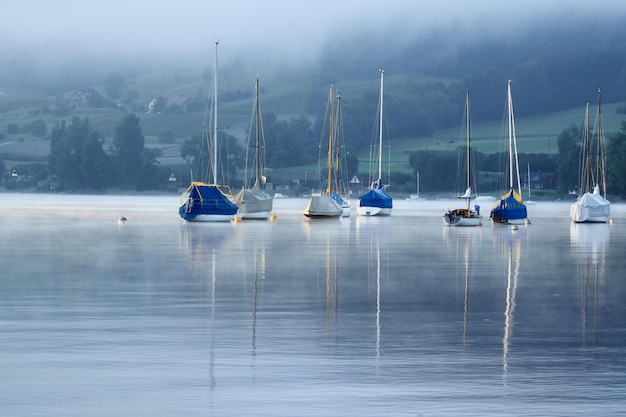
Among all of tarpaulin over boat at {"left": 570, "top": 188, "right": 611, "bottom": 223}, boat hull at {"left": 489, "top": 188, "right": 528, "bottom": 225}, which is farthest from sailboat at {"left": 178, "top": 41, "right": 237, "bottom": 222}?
tarpaulin over boat at {"left": 570, "top": 188, "right": 611, "bottom": 223}

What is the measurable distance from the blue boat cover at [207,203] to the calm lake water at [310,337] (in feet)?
165

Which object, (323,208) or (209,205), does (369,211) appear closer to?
(323,208)

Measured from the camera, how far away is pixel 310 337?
83.1 feet

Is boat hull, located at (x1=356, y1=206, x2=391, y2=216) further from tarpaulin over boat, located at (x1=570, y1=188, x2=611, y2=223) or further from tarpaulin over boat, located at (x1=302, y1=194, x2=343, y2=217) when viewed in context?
tarpaulin over boat, located at (x1=570, y1=188, x2=611, y2=223)

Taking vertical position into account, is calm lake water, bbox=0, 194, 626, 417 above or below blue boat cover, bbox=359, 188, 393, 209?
below

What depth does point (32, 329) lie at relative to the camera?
26500mm


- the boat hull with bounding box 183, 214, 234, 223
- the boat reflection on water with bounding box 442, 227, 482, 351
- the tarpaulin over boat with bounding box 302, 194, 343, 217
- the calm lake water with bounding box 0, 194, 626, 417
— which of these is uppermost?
the tarpaulin over boat with bounding box 302, 194, 343, 217

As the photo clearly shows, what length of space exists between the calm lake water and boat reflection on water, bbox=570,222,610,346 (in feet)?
0.47

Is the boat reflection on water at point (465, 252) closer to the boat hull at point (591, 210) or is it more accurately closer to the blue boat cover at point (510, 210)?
the blue boat cover at point (510, 210)

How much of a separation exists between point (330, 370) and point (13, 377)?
213 inches

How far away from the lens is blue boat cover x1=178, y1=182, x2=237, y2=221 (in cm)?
A: 10375

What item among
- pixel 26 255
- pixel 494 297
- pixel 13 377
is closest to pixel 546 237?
pixel 26 255

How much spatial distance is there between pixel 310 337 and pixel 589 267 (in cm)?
2705

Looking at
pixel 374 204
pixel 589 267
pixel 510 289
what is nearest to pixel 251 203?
pixel 374 204
